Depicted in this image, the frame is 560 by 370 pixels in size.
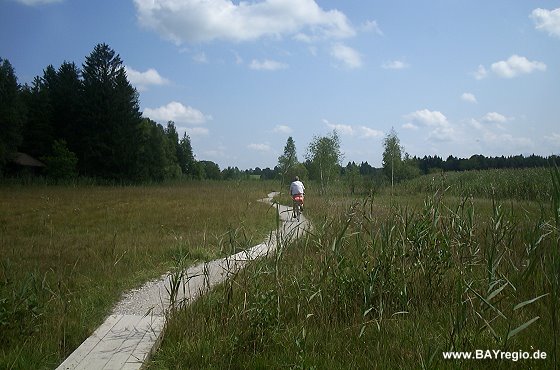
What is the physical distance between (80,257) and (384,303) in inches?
230

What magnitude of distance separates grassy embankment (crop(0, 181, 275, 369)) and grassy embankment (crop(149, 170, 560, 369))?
800mm

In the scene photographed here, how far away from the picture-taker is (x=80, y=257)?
7.28m

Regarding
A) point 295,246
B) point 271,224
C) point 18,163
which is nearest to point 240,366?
point 295,246

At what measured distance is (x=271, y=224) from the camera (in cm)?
1234

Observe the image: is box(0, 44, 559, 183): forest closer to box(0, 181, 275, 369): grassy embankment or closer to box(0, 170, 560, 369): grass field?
box(0, 181, 275, 369): grassy embankment

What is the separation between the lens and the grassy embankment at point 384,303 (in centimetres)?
310

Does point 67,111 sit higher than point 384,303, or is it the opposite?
point 67,111

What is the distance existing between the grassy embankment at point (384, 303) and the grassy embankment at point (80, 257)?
800 millimetres

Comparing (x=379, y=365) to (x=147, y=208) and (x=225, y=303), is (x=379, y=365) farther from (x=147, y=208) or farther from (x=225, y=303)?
(x=147, y=208)

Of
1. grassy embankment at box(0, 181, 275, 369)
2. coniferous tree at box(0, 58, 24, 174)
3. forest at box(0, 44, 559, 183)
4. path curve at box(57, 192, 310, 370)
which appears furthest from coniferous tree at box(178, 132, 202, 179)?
path curve at box(57, 192, 310, 370)

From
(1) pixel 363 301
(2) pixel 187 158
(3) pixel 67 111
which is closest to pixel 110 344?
(1) pixel 363 301

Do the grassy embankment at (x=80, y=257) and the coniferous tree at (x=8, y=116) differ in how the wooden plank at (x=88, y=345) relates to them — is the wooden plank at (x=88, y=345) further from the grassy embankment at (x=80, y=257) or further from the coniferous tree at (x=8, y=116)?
the coniferous tree at (x=8, y=116)

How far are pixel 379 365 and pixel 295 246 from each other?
2245 millimetres

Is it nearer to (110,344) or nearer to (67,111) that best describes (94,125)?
(67,111)
